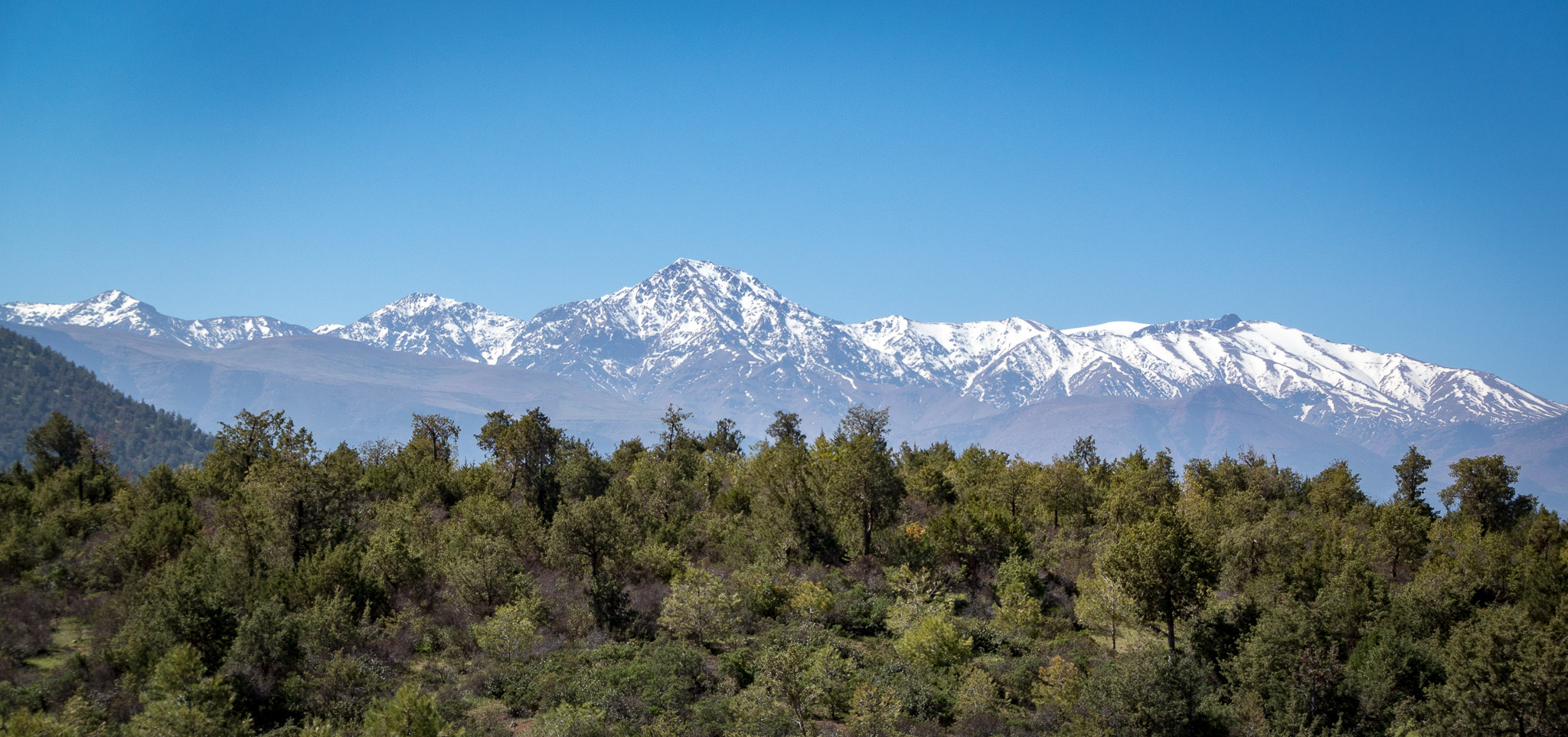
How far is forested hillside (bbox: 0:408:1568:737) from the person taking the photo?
35.4m

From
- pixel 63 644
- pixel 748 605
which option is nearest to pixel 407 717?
pixel 748 605

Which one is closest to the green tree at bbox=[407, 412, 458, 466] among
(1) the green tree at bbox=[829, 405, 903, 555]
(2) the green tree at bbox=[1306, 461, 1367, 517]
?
(1) the green tree at bbox=[829, 405, 903, 555]

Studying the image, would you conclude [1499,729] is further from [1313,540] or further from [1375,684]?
[1313,540]

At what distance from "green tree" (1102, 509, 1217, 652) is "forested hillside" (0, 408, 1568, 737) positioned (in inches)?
5.8

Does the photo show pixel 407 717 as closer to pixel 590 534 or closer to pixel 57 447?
pixel 590 534

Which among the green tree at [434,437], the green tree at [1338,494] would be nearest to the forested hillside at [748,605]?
the green tree at [1338,494]

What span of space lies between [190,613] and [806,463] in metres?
39.5

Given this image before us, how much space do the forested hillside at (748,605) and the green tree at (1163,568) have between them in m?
0.15

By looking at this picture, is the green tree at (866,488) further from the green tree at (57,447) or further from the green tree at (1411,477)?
the green tree at (57,447)

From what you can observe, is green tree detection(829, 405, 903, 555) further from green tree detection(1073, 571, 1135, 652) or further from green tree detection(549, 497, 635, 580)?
green tree detection(549, 497, 635, 580)

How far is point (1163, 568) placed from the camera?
41.8m

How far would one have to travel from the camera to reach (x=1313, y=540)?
64.0 metres

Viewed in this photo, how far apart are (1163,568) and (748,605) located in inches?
925

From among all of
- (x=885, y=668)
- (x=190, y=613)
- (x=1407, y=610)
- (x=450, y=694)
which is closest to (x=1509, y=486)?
(x=1407, y=610)
